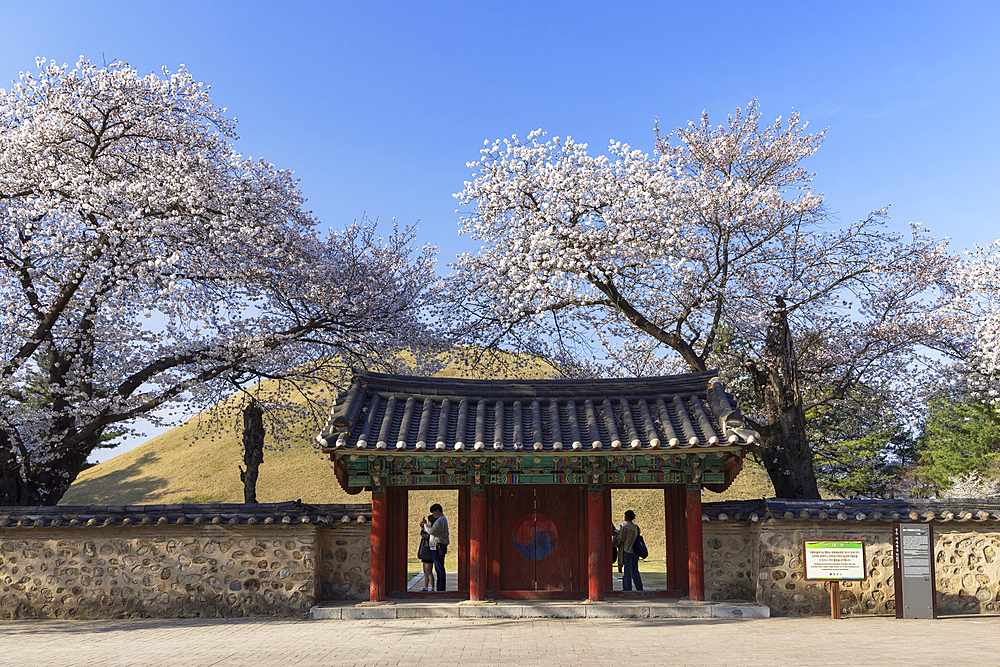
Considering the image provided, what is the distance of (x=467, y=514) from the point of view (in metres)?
15.3

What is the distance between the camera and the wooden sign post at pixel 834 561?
1302 centimetres

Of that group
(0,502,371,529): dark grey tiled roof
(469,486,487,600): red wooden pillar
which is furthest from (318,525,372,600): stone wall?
(469,486,487,600): red wooden pillar

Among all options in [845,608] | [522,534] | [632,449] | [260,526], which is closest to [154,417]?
[260,526]

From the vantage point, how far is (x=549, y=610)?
13109 mm

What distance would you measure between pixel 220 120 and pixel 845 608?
19.0 m

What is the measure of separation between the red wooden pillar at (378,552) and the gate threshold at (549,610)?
365 mm

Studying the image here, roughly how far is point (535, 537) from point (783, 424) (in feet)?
31.5

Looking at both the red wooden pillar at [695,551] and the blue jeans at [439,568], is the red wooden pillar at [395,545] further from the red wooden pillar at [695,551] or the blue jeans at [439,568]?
the red wooden pillar at [695,551]

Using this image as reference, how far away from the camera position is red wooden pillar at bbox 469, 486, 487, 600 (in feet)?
44.3

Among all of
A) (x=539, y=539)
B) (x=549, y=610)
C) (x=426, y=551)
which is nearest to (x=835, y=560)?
(x=549, y=610)

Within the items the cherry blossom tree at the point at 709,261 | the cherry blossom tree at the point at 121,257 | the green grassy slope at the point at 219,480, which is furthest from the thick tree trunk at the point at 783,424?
the green grassy slope at the point at 219,480

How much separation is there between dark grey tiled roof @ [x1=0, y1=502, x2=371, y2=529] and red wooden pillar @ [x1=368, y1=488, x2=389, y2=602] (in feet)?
2.06

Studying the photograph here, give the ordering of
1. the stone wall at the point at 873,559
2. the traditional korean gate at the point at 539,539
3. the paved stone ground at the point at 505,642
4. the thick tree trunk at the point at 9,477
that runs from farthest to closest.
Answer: the thick tree trunk at the point at 9,477
the traditional korean gate at the point at 539,539
the stone wall at the point at 873,559
the paved stone ground at the point at 505,642

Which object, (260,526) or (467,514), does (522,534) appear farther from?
(260,526)
